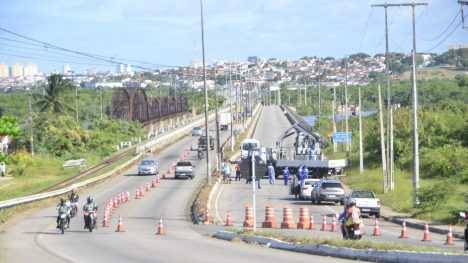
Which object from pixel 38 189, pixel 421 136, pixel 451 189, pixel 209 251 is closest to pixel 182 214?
pixel 451 189

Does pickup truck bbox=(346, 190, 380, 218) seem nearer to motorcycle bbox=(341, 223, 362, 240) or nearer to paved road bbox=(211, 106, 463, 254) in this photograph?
paved road bbox=(211, 106, 463, 254)

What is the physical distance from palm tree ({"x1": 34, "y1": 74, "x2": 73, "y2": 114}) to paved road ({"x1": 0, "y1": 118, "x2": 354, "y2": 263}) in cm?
7347

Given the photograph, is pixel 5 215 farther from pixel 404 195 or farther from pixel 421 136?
pixel 421 136

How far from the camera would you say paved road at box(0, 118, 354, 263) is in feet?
74.2

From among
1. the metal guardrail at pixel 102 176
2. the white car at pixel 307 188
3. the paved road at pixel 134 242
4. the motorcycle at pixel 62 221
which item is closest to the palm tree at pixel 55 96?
the metal guardrail at pixel 102 176

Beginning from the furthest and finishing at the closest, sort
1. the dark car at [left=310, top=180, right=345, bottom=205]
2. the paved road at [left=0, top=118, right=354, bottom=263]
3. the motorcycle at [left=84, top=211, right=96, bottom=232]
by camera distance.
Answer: the dark car at [left=310, top=180, right=345, bottom=205] → the motorcycle at [left=84, top=211, right=96, bottom=232] → the paved road at [left=0, top=118, right=354, bottom=263]

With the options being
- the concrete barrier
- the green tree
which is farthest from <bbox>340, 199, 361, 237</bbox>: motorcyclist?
the green tree

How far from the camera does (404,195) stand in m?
50.3

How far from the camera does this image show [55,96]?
124 meters

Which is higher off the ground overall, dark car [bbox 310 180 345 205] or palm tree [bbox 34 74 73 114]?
palm tree [bbox 34 74 73 114]

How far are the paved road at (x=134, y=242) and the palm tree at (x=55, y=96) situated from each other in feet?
241

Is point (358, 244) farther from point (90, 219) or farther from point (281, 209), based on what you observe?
point (281, 209)

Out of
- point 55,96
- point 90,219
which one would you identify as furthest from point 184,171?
point 55,96

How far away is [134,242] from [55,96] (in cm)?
9909
